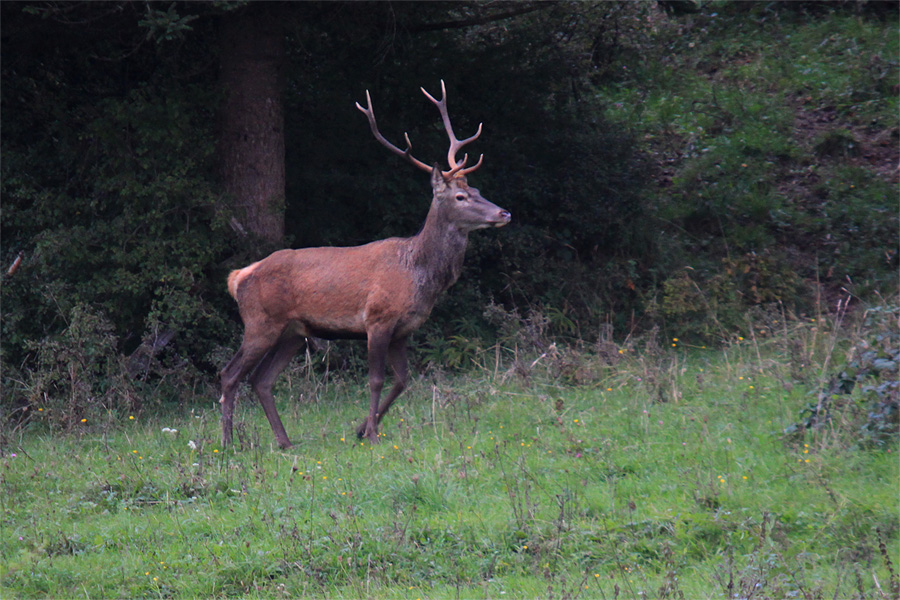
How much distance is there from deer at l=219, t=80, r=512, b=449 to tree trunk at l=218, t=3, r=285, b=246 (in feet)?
9.09

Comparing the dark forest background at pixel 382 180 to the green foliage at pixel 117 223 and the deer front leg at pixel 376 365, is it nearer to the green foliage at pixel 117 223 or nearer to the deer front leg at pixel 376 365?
the green foliage at pixel 117 223

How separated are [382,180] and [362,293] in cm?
421

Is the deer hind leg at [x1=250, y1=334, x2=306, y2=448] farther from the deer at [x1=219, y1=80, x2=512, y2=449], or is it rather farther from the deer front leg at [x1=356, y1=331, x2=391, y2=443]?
the deer front leg at [x1=356, y1=331, x2=391, y2=443]

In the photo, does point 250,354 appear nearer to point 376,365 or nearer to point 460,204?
point 376,365

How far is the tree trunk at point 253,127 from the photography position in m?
11.0

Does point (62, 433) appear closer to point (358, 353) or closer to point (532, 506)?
point (358, 353)

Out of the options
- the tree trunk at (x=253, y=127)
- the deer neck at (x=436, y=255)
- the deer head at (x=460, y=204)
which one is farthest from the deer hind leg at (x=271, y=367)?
the tree trunk at (x=253, y=127)

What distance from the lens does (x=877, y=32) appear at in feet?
57.4

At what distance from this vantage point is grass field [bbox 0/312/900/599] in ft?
16.8

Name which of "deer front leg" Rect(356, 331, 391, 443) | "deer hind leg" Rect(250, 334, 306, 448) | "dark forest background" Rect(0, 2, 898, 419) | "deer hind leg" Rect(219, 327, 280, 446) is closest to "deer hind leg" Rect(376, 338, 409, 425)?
"deer front leg" Rect(356, 331, 391, 443)

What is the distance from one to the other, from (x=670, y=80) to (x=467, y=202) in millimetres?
10496

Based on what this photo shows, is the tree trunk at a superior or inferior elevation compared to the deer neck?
superior

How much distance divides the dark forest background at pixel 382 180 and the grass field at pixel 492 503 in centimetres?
228

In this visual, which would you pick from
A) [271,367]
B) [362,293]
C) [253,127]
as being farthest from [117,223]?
[362,293]
